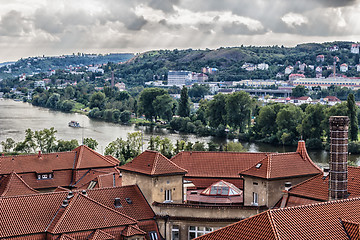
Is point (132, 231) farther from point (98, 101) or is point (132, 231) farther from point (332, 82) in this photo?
point (332, 82)

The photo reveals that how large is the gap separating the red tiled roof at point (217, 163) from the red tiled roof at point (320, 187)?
5459 millimetres

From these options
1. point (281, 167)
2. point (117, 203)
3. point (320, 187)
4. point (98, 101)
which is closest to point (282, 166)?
point (281, 167)

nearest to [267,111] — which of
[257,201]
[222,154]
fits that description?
[222,154]

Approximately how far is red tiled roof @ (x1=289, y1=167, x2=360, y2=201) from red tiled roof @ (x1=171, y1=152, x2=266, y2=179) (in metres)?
5.46

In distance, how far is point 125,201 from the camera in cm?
2791

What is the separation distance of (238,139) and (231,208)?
58.4m

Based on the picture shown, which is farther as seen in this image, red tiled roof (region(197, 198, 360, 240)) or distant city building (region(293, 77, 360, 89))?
distant city building (region(293, 77, 360, 89))

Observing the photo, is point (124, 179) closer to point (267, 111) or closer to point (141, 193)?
point (141, 193)

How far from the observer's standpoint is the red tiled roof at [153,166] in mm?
A: 29027

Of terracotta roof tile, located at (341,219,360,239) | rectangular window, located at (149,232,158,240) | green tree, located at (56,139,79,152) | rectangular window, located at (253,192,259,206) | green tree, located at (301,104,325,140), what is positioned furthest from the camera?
green tree, located at (301,104,325,140)

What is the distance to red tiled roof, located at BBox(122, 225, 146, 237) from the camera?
25.1 m

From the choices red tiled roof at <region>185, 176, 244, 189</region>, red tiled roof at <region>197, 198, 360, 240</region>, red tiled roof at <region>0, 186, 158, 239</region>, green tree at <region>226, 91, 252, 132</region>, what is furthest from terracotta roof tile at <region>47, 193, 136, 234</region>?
green tree at <region>226, 91, 252, 132</region>

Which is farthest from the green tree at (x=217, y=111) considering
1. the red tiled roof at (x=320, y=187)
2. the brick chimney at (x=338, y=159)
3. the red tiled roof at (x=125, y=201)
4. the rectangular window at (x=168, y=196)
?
the brick chimney at (x=338, y=159)

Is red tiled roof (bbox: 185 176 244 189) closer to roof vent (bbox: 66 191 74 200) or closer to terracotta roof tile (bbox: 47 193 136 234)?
terracotta roof tile (bbox: 47 193 136 234)
